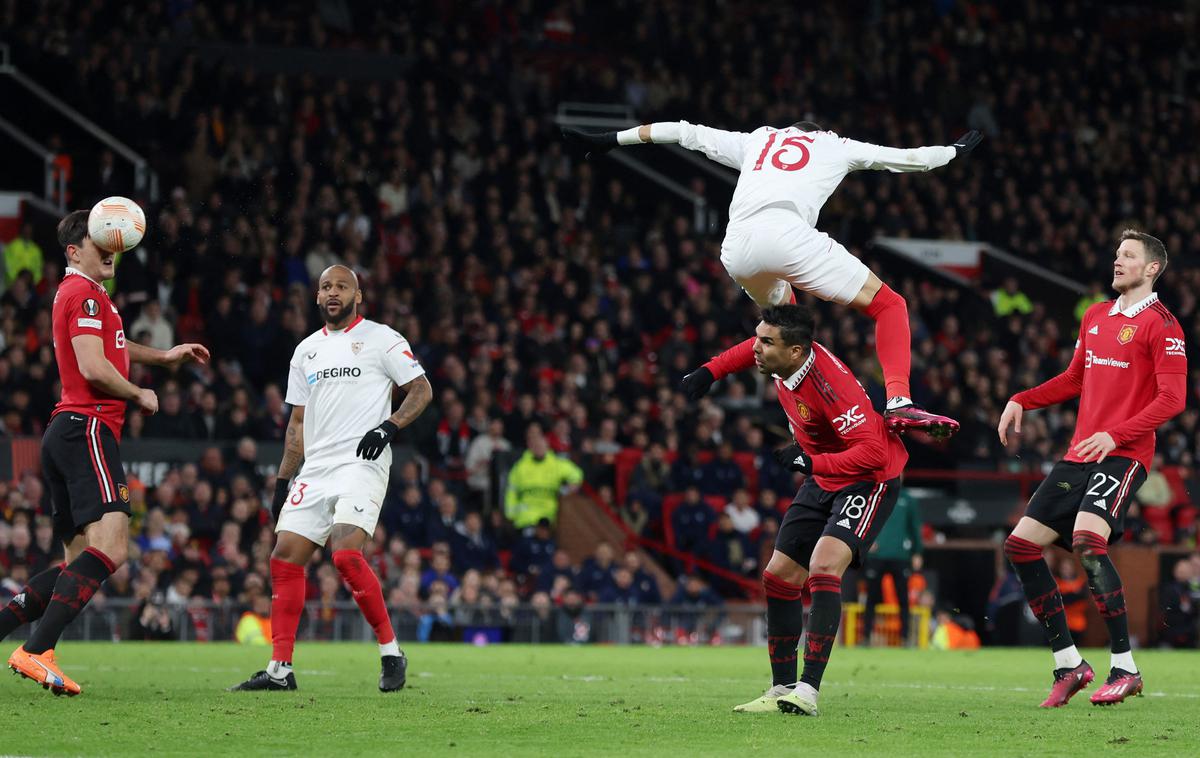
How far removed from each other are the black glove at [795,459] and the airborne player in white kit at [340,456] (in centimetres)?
244

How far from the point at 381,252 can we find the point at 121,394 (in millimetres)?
13892

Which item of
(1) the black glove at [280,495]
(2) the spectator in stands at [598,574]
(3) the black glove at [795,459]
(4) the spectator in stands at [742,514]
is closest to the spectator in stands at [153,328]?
(2) the spectator in stands at [598,574]

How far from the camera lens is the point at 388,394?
1051 centimetres

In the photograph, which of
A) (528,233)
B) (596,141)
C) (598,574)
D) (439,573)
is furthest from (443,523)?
(596,141)

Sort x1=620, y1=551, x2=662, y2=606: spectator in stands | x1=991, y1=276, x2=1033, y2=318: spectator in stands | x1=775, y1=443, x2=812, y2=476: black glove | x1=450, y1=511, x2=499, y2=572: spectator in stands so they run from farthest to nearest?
x1=991, y1=276, x2=1033, y2=318: spectator in stands < x1=620, y1=551, x2=662, y2=606: spectator in stands < x1=450, y1=511, x2=499, y2=572: spectator in stands < x1=775, y1=443, x2=812, y2=476: black glove

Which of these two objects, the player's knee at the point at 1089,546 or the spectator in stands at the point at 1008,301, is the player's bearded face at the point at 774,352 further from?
the spectator in stands at the point at 1008,301

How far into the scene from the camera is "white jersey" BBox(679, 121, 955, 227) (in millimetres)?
9594

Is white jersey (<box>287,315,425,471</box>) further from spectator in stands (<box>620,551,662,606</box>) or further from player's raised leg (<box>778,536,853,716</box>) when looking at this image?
spectator in stands (<box>620,551,662,606</box>)

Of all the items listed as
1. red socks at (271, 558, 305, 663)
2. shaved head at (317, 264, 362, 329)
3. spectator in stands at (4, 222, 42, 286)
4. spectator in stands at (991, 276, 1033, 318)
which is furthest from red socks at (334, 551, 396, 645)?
spectator in stands at (991, 276, 1033, 318)

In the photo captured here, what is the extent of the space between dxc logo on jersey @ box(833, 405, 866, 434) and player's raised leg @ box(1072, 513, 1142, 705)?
5.86 ft

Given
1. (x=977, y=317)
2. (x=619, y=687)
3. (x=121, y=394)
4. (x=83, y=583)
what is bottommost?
(x=619, y=687)

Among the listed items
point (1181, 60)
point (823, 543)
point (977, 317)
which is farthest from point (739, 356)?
point (1181, 60)

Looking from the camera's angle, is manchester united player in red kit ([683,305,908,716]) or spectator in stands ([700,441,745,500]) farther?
spectator in stands ([700,441,745,500])

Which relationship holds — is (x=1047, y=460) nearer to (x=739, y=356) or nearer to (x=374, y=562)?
(x=374, y=562)
